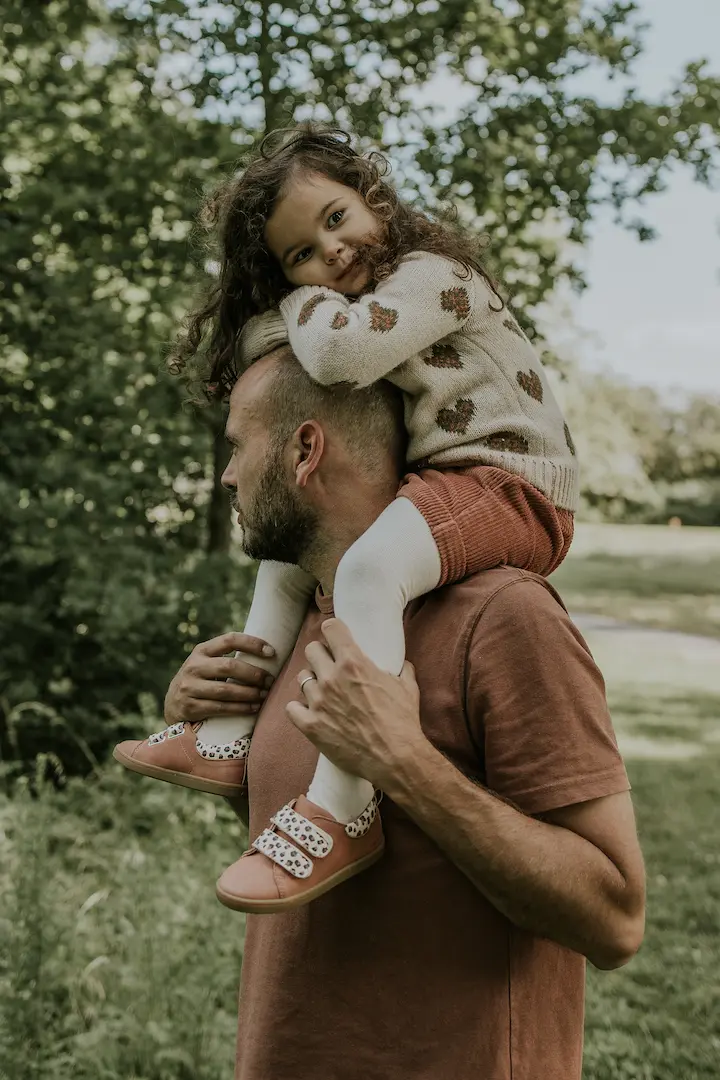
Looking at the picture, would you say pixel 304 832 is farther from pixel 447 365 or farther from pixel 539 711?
pixel 447 365

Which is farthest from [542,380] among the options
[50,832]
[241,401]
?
[50,832]

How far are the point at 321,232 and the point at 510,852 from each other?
118 centimetres

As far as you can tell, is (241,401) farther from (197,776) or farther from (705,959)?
(705,959)

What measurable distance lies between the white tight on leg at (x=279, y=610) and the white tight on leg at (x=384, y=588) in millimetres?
367

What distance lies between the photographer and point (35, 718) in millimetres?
5406

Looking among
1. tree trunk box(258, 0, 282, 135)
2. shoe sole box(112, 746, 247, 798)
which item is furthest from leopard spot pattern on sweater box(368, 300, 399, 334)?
tree trunk box(258, 0, 282, 135)

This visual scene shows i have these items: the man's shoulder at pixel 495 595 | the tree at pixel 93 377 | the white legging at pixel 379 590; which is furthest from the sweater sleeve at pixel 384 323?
the tree at pixel 93 377

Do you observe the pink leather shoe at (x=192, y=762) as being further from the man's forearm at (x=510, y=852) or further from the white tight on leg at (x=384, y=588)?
the man's forearm at (x=510, y=852)

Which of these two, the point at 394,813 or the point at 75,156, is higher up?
the point at 75,156

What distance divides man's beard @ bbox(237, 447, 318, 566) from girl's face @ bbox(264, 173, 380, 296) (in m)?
0.38

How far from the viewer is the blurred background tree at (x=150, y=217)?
16.3ft

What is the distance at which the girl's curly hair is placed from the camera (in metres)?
2.02

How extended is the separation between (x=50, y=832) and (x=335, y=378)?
3.42 metres

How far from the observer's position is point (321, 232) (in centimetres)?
202
